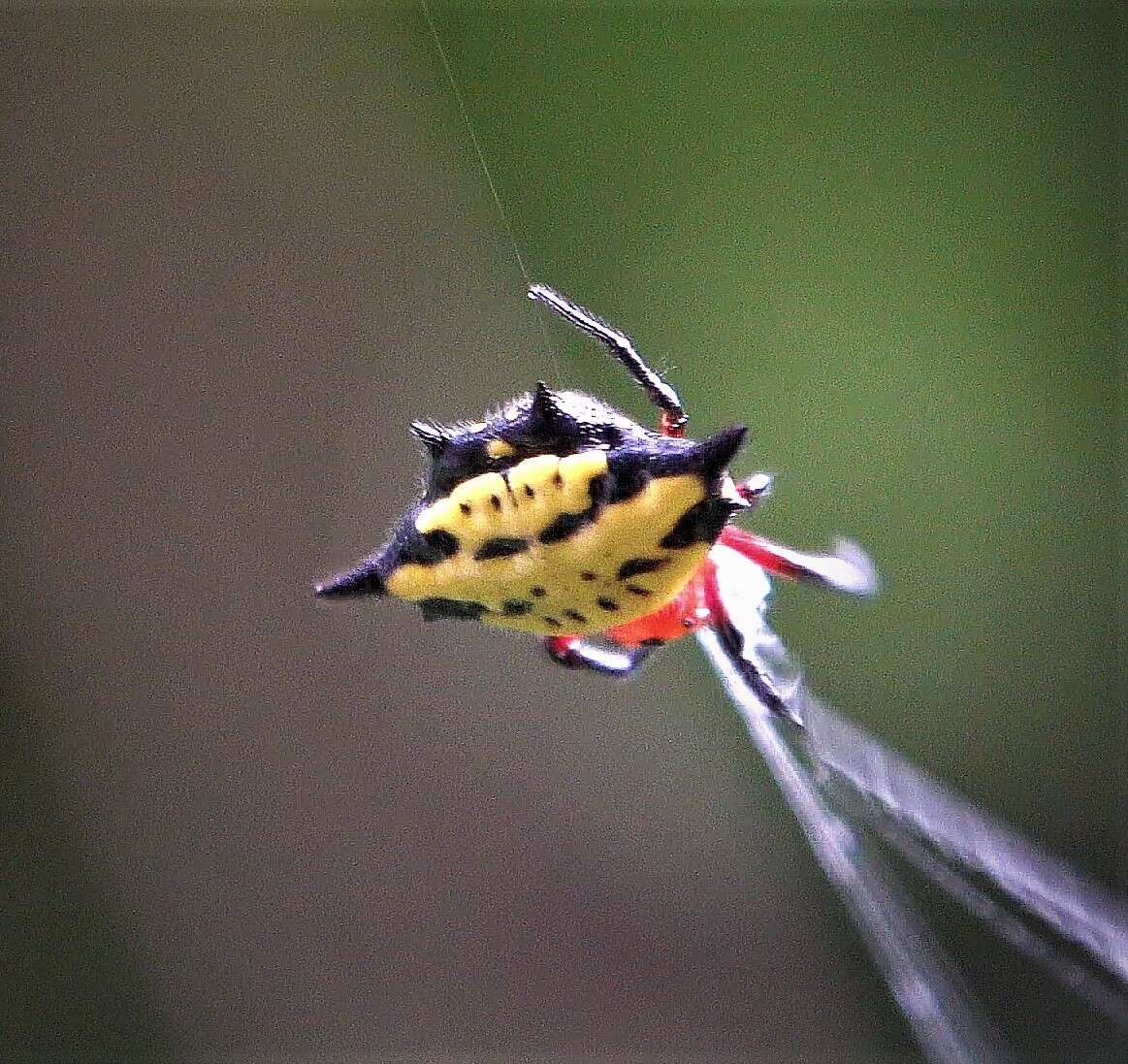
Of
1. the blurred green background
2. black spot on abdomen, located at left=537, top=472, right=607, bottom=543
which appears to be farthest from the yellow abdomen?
the blurred green background

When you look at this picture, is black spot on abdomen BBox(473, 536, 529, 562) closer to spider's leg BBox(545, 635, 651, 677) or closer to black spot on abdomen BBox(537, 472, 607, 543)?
black spot on abdomen BBox(537, 472, 607, 543)

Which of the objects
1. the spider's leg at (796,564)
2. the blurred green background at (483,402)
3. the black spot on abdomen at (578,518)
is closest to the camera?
the black spot on abdomen at (578,518)

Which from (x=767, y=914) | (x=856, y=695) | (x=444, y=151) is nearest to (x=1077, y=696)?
(x=856, y=695)

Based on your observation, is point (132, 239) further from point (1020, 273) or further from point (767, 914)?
point (767, 914)

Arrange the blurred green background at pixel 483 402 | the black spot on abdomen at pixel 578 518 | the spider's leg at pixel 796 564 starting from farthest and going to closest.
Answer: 1. the blurred green background at pixel 483 402
2. the spider's leg at pixel 796 564
3. the black spot on abdomen at pixel 578 518

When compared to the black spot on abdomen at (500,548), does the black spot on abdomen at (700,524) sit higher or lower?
lower

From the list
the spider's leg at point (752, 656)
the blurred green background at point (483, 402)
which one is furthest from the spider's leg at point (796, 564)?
the blurred green background at point (483, 402)

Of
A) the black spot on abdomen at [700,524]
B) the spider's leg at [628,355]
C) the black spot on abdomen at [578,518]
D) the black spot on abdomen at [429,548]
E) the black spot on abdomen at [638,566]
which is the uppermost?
the spider's leg at [628,355]

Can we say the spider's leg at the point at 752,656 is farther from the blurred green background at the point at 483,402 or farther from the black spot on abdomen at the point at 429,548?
the blurred green background at the point at 483,402
